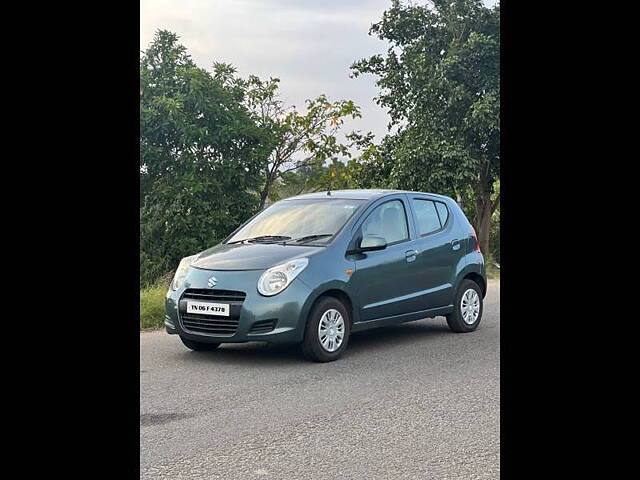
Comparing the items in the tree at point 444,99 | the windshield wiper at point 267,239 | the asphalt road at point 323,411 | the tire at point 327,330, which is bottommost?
the asphalt road at point 323,411

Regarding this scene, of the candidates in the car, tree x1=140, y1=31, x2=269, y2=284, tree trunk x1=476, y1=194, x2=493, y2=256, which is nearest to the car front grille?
the car

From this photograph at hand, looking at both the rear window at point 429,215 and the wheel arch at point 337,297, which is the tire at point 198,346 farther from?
the rear window at point 429,215

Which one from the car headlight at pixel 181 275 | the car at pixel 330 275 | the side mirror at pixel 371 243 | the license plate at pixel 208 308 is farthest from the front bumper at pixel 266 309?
the side mirror at pixel 371 243

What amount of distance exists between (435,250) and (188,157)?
1165cm

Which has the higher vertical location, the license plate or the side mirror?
the side mirror

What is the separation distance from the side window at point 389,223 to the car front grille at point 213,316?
1.58m

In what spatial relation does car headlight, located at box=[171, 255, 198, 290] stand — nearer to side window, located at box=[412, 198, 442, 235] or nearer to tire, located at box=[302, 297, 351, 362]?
tire, located at box=[302, 297, 351, 362]

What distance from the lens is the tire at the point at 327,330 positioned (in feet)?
25.1

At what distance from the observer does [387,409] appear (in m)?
5.85

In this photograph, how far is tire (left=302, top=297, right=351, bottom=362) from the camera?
7660 millimetres

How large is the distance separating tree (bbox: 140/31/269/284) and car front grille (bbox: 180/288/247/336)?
438 inches
